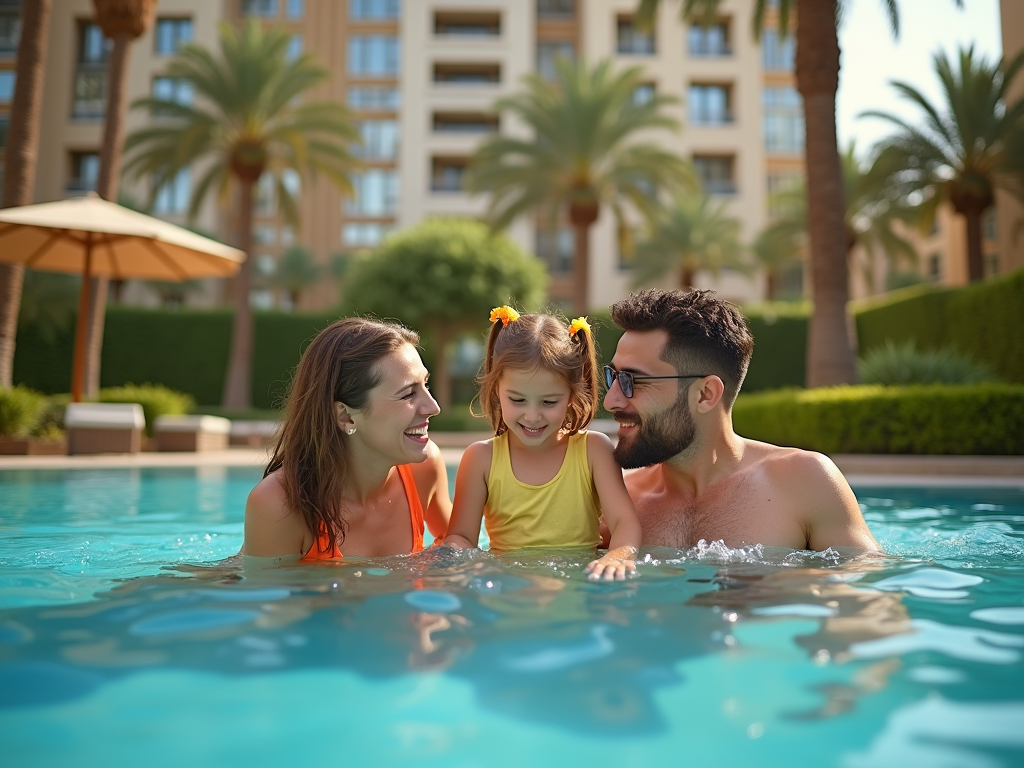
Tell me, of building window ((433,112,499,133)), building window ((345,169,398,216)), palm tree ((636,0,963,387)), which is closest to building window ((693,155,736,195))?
building window ((433,112,499,133))

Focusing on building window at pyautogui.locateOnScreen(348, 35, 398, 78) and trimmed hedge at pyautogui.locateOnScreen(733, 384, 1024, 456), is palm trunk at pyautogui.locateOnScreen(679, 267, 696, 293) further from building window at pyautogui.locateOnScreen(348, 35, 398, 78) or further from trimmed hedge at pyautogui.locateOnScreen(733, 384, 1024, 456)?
trimmed hedge at pyautogui.locateOnScreen(733, 384, 1024, 456)

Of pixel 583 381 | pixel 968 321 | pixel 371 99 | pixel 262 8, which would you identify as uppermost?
pixel 262 8

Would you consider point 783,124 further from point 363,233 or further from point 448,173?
point 363,233

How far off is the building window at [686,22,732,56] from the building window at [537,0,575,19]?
20.2 ft

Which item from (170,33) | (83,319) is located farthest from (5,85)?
(83,319)

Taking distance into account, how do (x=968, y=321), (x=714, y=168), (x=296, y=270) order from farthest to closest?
(x=296, y=270) → (x=714, y=168) → (x=968, y=321)

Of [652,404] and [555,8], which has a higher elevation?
[555,8]

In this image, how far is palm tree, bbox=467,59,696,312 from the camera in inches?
886

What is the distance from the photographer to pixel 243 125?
72.1ft

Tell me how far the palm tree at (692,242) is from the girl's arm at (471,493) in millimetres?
26735

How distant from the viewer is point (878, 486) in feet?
25.2

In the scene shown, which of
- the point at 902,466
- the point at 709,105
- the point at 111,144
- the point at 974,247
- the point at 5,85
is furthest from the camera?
the point at 709,105

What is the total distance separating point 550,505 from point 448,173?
36.5m

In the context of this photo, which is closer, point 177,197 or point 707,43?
point 707,43
